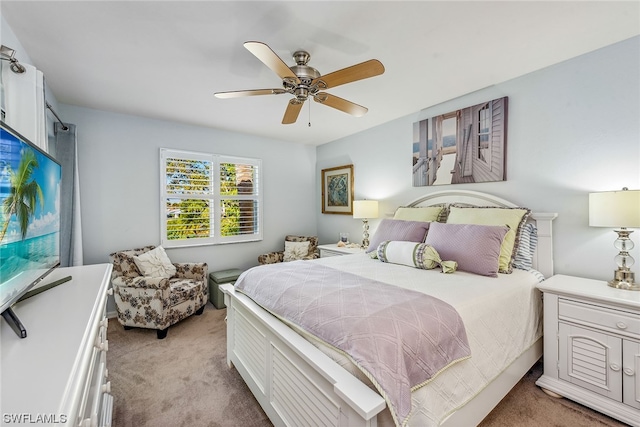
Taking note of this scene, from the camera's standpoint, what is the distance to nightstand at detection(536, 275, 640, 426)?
1657 millimetres

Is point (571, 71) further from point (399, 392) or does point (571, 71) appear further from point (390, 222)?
point (399, 392)

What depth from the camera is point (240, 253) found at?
14.0ft

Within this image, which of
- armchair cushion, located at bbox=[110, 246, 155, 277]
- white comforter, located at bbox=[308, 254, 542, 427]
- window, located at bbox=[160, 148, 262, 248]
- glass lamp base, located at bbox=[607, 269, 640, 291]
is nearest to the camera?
white comforter, located at bbox=[308, 254, 542, 427]

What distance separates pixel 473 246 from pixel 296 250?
8.89 feet

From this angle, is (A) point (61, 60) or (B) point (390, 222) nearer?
(A) point (61, 60)

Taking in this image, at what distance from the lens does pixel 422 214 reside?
2.96 m

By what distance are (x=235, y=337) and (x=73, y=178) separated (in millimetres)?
2512

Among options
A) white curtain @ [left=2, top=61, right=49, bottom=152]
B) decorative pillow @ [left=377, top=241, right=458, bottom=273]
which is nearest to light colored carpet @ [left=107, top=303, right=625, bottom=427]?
decorative pillow @ [left=377, top=241, right=458, bottom=273]

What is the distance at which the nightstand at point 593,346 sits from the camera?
1657mm

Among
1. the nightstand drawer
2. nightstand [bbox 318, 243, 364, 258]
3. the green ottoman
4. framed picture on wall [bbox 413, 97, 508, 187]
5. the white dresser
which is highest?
framed picture on wall [bbox 413, 97, 508, 187]

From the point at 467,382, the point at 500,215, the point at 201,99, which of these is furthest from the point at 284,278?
the point at 201,99

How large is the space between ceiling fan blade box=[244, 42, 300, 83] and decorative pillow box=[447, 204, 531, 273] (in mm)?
1906

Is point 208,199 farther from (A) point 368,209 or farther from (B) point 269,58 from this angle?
(B) point 269,58

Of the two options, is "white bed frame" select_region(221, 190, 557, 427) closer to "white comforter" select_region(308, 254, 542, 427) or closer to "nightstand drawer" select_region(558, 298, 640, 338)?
"white comforter" select_region(308, 254, 542, 427)
